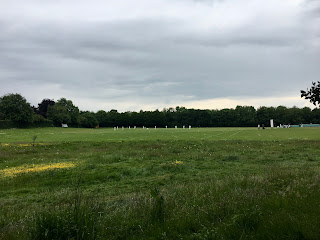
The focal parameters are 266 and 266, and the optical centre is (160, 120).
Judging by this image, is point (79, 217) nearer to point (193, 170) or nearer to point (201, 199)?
point (201, 199)

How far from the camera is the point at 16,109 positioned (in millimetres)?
105062

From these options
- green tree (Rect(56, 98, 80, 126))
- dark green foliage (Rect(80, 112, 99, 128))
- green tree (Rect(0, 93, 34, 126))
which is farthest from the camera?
dark green foliage (Rect(80, 112, 99, 128))

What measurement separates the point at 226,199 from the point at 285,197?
1.50 metres

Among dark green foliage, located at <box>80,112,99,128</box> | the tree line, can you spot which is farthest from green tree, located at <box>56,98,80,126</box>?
dark green foliage, located at <box>80,112,99,128</box>

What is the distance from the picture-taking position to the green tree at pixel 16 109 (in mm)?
101619

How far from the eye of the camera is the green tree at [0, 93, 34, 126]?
102 meters

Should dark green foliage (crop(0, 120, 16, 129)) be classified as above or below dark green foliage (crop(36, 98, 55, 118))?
below

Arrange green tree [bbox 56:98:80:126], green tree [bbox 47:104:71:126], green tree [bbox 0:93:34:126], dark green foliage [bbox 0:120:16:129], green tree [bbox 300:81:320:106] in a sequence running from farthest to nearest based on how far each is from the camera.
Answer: green tree [bbox 56:98:80:126] → green tree [bbox 47:104:71:126] → green tree [bbox 0:93:34:126] → dark green foliage [bbox 0:120:16:129] → green tree [bbox 300:81:320:106]

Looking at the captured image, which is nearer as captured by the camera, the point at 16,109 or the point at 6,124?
the point at 6,124

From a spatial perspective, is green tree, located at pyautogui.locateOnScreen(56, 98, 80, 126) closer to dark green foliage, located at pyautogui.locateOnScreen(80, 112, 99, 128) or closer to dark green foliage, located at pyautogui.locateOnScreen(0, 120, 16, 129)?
dark green foliage, located at pyautogui.locateOnScreen(80, 112, 99, 128)

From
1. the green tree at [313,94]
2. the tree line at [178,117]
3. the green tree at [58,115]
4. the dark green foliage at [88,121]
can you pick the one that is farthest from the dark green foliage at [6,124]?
the green tree at [313,94]

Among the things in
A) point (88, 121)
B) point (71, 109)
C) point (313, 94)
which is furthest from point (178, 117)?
point (313, 94)

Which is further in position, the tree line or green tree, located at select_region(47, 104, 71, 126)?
the tree line

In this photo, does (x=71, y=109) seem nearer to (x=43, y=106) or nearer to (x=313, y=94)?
(x=43, y=106)
